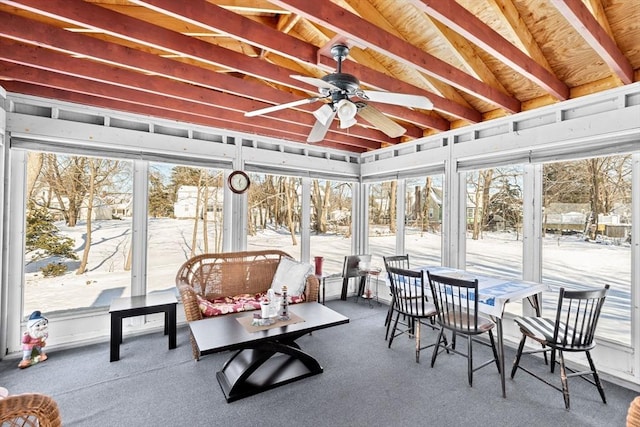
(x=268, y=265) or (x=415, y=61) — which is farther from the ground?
(x=415, y=61)

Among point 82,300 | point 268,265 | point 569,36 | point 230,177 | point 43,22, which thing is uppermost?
point 569,36

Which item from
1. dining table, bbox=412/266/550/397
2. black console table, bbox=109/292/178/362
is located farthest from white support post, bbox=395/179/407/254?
black console table, bbox=109/292/178/362

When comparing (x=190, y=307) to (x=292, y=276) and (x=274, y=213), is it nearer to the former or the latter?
(x=292, y=276)

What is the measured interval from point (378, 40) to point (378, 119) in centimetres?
67

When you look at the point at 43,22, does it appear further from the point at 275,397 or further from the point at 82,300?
the point at 275,397

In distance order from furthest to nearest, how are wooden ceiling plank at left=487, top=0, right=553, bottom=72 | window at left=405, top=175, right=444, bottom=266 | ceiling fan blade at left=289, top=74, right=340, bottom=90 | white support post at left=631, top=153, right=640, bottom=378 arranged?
window at left=405, top=175, right=444, bottom=266, white support post at left=631, top=153, right=640, bottom=378, wooden ceiling plank at left=487, top=0, right=553, bottom=72, ceiling fan blade at left=289, top=74, right=340, bottom=90

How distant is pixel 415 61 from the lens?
242 cm

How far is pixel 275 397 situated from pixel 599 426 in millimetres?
2403

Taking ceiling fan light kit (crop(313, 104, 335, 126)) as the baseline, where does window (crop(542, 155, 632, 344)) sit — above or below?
below

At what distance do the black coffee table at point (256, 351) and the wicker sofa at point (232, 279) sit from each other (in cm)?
58

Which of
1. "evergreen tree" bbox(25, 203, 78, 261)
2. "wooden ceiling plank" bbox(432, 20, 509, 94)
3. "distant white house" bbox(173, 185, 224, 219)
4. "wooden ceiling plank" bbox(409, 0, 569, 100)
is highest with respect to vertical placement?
"wooden ceiling plank" bbox(432, 20, 509, 94)

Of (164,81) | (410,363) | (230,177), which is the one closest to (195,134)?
(230,177)

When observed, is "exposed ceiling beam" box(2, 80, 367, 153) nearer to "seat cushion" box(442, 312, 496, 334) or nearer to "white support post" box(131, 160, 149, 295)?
"white support post" box(131, 160, 149, 295)

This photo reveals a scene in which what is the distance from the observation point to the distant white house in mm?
4238
